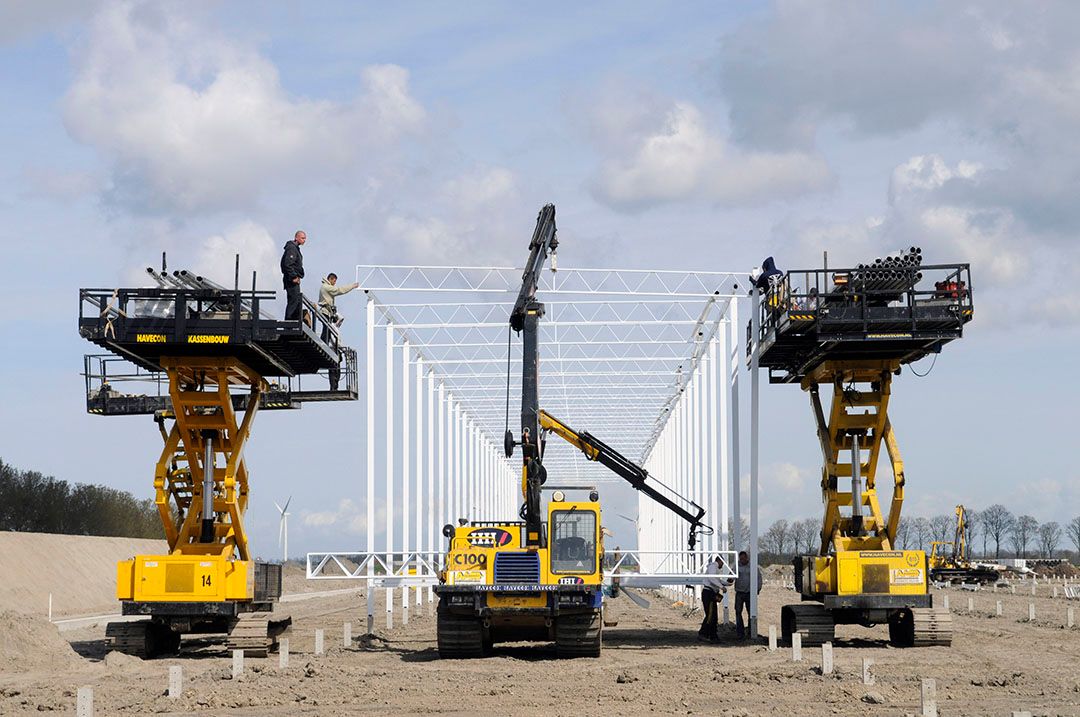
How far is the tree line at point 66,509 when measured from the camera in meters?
79.9

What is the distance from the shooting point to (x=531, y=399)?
25156 mm

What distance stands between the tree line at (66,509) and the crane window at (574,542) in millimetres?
62017

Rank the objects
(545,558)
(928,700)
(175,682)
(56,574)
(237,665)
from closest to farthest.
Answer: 1. (928,700)
2. (175,682)
3. (237,665)
4. (545,558)
5. (56,574)

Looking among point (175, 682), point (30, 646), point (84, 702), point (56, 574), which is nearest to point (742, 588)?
point (30, 646)

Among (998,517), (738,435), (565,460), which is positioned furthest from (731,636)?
(998,517)

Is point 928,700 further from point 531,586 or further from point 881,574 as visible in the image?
point 881,574

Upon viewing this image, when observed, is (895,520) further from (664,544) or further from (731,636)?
(664,544)

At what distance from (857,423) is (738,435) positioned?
3.84 m

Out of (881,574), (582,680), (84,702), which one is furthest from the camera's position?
(881,574)

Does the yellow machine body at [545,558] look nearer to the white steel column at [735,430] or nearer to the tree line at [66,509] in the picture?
the white steel column at [735,430]

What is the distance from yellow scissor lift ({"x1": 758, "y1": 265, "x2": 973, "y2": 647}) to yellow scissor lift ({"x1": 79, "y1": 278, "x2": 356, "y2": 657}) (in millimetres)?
9612

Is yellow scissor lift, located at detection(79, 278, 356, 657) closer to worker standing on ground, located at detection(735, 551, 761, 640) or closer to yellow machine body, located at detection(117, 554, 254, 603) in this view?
yellow machine body, located at detection(117, 554, 254, 603)

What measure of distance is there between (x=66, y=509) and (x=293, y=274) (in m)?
63.7

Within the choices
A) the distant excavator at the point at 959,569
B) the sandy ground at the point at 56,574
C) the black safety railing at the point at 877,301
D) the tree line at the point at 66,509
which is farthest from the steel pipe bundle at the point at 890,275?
the tree line at the point at 66,509
